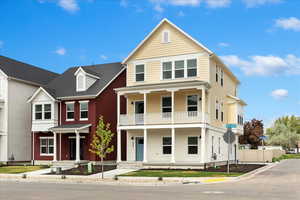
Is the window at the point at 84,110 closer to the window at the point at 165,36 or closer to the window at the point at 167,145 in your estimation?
the window at the point at 167,145

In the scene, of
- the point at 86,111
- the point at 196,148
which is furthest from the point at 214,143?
the point at 86,111

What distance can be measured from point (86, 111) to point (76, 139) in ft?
9.10

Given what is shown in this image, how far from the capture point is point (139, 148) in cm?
3653

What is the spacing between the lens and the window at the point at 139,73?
3613cm

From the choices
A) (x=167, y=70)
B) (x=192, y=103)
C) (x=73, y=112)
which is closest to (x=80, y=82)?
(x=73, y=112)

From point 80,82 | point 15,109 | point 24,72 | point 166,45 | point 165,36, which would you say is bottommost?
point 15,109

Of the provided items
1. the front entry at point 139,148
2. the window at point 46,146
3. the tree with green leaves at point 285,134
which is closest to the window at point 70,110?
the window at point 46,146

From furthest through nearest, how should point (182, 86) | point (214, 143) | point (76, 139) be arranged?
1. point (76, 139)
2. point (214, 143)
3. point (182, 86)

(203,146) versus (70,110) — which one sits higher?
(70,110)

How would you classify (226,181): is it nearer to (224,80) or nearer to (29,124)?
(224,80)

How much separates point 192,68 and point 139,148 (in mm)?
8377

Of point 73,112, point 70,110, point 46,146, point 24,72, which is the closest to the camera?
point 73,112

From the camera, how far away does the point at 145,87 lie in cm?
3378

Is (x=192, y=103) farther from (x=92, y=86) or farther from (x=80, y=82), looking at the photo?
(x=80, y=82)
